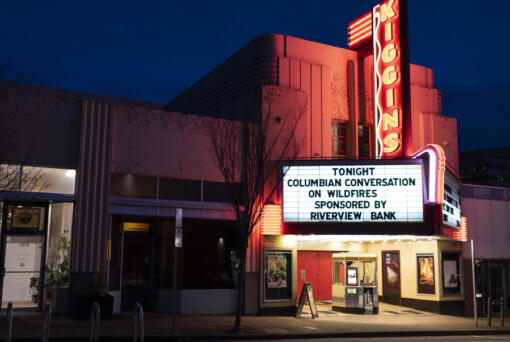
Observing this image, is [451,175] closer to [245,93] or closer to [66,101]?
[245,93]

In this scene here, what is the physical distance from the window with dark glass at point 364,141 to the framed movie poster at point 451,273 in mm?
5343

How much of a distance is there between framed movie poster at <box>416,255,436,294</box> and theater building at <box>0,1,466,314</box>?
0.06 meters

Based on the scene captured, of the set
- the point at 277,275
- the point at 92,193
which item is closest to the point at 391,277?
the point at 277,275

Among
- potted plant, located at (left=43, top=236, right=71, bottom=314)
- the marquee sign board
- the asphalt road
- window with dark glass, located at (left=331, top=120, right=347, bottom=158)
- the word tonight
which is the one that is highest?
window with dark glass, located at (left=331, top=120, right=347, bottom=158)

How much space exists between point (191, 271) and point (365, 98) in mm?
10525

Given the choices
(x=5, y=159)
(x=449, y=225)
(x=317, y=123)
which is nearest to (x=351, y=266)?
(x=449, y=225)

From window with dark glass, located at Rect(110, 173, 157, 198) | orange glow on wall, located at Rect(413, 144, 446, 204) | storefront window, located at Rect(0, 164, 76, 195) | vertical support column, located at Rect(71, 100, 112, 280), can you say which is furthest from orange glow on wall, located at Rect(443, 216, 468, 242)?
storefront window, located at Rect(0, 164, 76, 195)

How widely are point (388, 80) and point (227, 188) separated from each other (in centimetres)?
770

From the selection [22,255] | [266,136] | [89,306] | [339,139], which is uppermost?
[339,139]

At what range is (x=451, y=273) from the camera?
72.4 ft

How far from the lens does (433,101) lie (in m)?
23.9

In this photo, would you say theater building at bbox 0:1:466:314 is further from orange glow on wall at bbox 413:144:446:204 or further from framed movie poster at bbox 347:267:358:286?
framed movie poster at bbox 347:267:358:286

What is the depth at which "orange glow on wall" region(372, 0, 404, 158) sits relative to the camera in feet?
66.8

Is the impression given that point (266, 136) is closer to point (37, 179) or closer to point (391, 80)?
point (391, 80)
